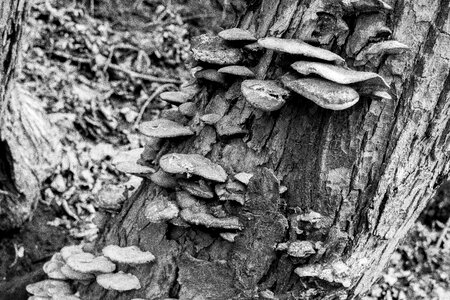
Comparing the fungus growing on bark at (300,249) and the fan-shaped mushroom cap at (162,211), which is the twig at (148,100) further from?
the fungus growing on bark at (300,249)

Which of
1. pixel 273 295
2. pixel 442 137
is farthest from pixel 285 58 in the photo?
pixel 273 295

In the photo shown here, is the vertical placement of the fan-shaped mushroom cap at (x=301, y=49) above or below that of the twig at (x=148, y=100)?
above

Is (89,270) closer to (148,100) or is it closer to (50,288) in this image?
(50,288)

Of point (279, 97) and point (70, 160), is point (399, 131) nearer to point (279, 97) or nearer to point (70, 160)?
point (279, 97)

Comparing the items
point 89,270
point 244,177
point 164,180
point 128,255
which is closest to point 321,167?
point 244,177

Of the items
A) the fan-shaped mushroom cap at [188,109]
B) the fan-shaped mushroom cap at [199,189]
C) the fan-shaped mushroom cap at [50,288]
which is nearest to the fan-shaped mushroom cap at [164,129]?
Answer: the fan-shaped mushroom cap at [188,109]
